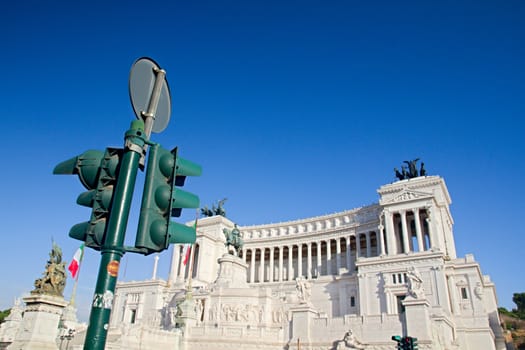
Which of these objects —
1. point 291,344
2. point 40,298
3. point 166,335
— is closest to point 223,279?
point 166,335

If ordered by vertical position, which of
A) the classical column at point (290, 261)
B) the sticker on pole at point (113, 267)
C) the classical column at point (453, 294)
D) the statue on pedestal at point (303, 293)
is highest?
the classical column at point (290, 261)

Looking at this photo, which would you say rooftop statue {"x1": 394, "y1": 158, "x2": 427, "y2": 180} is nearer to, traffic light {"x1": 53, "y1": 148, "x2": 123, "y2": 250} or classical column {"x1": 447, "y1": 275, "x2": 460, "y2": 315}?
classical column {"x1": 447, "y1": 275, "x2": 460, "y2": 315}

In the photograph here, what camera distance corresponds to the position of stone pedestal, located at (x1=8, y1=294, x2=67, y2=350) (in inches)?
606

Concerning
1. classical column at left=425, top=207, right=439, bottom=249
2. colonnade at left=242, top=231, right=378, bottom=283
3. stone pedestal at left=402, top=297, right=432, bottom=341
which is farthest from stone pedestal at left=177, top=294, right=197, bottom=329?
classical column at left=425, top=207, right=439, bottom=249

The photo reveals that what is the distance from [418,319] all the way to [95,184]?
31.3 m

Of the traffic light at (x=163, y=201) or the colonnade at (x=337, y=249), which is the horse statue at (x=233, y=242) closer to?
the colonnade at (x=337, y=249)

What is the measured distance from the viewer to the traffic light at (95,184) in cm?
505

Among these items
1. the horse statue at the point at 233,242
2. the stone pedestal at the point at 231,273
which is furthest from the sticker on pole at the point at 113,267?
the horse statue at the point at 233,242

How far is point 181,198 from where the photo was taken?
535 cm

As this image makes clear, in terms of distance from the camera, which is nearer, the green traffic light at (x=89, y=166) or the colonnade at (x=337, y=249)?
the green traffic light at (x=89, y=166)

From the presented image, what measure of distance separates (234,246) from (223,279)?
5.87m

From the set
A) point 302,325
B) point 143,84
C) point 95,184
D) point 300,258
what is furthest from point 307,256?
point 143,84

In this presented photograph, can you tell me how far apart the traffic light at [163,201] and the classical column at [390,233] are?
65.2 m

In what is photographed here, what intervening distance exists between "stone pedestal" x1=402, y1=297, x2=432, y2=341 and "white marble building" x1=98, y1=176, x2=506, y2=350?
0.07m
